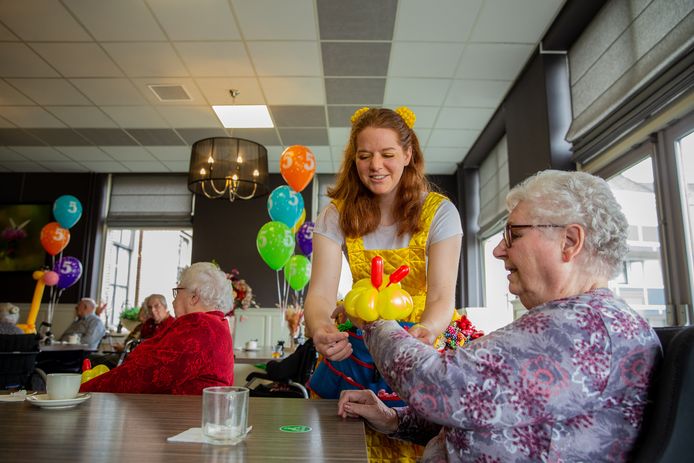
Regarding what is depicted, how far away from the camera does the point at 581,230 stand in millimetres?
965

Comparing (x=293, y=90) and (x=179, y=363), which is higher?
(x=293, y=90)

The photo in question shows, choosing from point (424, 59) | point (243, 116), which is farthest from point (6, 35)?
point (424, 59)

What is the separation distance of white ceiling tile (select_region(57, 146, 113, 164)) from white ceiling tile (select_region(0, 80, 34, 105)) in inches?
53.4

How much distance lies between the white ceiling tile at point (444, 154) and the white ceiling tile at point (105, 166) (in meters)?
4.45

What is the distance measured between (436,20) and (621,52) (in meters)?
1.30

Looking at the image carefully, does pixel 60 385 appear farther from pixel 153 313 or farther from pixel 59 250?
pixel 59 250

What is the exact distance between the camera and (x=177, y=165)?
295 inches

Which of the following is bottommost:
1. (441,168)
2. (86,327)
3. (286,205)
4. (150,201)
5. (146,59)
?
(86,327)

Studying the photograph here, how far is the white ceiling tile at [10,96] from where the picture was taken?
5.11 meters

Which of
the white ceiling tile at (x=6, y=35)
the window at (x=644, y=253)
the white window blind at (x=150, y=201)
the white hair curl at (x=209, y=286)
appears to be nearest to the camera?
the white hair curl at (x=209, y=286)

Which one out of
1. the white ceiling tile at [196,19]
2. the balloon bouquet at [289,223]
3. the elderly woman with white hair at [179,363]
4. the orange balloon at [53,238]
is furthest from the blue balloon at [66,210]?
the elderly woman with white hair at [179,363]

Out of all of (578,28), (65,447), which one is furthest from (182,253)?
(65,447)

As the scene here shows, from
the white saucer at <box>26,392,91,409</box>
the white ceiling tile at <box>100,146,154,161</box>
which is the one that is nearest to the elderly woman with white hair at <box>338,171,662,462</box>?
the white saucer at <box>26,392,91,409</box>

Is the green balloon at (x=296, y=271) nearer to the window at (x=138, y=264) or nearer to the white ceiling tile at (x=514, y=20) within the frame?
the window at (x=138, y=264)
